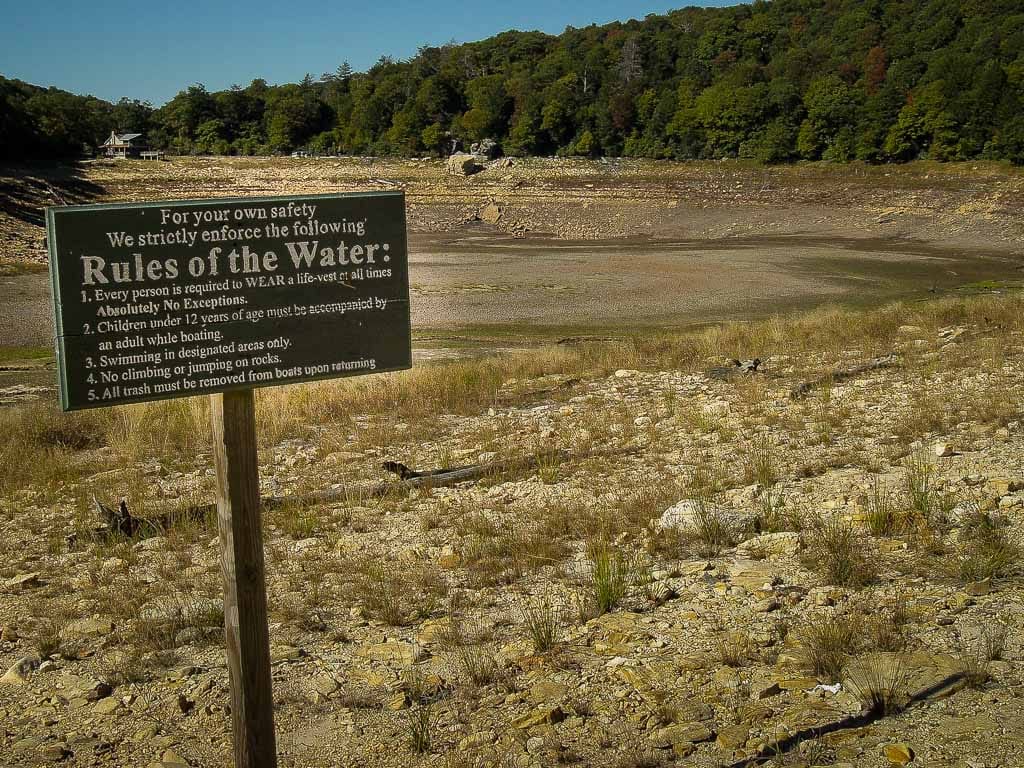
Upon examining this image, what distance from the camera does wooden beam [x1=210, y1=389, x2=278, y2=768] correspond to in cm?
373

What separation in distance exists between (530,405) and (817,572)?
6953mm

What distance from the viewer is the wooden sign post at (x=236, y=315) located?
3.46m

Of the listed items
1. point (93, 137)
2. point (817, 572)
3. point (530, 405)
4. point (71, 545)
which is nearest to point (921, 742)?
point (817, 572)

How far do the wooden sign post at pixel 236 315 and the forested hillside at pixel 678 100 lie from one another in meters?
66.1

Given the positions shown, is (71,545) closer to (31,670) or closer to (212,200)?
(31,670)

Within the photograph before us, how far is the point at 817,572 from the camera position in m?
5.81

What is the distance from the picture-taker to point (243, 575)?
3750 millimetres

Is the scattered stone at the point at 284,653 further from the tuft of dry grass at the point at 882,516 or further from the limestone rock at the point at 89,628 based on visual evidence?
the tuft of dry grass at the point at 882,516

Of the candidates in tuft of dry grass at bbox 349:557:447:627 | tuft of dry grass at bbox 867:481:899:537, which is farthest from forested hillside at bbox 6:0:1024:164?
tuft of dry grass at bbox 349:557:447:627

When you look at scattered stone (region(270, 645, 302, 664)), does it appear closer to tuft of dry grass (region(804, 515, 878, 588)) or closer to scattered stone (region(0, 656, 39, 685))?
scattered stone (region(0, 656, 39, 685))

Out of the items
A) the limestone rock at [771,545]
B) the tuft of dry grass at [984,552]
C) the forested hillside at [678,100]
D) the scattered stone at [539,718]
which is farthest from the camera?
the forested hillside at [678,100]

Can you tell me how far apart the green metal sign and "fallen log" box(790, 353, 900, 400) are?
26.9ft

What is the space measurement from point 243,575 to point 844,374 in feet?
33.9

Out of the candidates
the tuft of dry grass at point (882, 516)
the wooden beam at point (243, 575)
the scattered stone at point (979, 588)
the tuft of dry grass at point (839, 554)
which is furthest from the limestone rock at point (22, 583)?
the scattered stone at point (979, 588)
